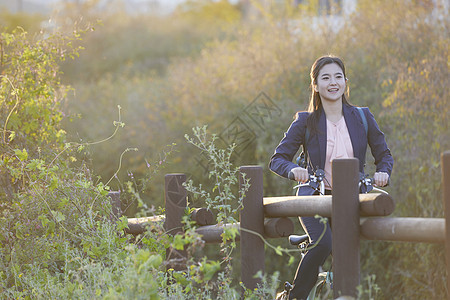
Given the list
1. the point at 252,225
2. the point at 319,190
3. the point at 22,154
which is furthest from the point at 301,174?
the point at 22,154

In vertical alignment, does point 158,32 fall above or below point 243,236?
above

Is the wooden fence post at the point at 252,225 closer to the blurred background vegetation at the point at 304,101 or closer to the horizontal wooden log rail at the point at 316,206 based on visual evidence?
the horizontal wooden log rail at the point at 316,206

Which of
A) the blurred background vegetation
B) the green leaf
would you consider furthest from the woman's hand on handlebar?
the blurred background vegetation

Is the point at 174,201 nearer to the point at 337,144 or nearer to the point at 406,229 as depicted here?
the point at 337,144

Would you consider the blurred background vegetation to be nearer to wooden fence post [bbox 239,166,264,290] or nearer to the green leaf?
the green leaf

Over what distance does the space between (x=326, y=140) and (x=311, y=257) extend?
78cm

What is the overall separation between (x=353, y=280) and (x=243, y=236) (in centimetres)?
98

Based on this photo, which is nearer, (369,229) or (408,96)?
(369,229)

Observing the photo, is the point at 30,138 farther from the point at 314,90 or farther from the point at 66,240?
the point at 314,90

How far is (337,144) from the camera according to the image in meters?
4.87

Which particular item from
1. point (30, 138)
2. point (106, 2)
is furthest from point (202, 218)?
point (106, 2)

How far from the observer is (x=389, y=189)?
11.0 m

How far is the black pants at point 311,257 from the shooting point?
4730 millimetres

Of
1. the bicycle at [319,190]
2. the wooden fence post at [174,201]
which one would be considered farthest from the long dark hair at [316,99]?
the wooden fence post at [174,201]
